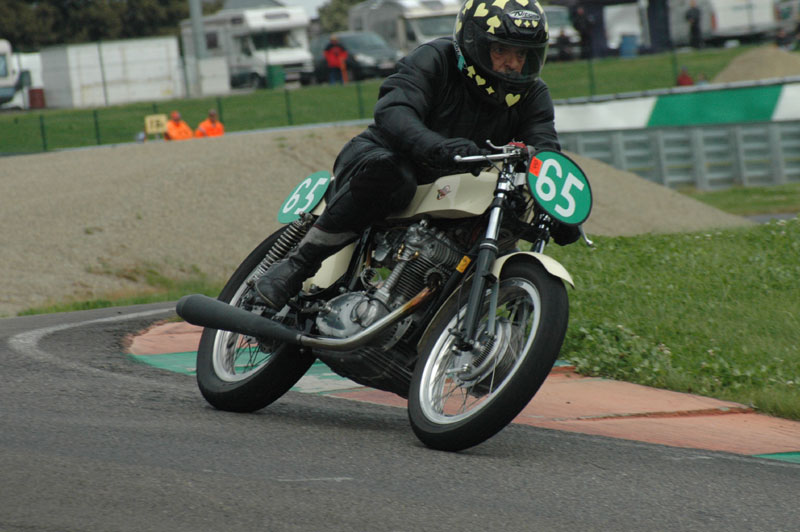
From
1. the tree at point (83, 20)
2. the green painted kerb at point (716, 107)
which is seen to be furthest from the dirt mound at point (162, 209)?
the tree at point (83, 20)

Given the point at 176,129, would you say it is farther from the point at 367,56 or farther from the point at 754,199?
the point at 367,56

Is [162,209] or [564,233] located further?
[162,209]

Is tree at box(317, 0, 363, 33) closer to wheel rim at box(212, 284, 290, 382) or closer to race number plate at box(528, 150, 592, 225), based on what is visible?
wheel rim at box(212, 284, 290, 382)

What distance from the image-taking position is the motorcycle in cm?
475

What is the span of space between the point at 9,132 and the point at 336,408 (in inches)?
992

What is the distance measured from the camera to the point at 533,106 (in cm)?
554

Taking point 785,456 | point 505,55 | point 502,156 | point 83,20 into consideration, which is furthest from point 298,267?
point 83,20

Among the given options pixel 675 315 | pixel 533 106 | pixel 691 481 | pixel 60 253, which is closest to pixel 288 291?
pixel 533 106

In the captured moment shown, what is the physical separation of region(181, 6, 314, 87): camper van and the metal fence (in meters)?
22.2

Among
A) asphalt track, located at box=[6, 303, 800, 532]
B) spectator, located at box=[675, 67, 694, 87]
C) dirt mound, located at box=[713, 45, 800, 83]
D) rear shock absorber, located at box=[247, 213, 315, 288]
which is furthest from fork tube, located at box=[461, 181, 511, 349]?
dirt mound, located at box=[713, 45, 800, 83]

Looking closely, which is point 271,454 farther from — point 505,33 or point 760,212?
point 760,212

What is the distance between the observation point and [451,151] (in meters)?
4.97

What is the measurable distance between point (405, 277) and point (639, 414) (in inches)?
61.1

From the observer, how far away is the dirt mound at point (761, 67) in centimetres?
3650
